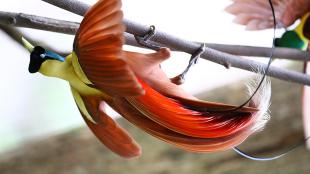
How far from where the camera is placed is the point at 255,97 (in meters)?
0.35

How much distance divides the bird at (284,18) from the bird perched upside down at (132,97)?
0.12 meters

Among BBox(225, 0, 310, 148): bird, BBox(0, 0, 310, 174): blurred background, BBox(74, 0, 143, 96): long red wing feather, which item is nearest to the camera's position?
BBox(74, 0, 143, 96): long red wing feather

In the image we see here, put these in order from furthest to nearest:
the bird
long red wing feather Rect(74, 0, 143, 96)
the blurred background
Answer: the blurred background → the bird → long red wing feather Rect(74, 0, 143, 96)

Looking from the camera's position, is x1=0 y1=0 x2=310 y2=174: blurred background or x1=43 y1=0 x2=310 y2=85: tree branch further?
x1=0 y1=0 x2=310 y2=174: blurred background

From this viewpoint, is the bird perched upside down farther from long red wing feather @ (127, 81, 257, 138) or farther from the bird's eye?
the bird's eye

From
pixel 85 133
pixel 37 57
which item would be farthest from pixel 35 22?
pixel 85 133

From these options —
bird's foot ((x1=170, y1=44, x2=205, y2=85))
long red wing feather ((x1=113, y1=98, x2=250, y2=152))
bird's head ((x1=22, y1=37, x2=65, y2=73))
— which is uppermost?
bird's head ((x1=22, y1=37, x2=65, y2=73))

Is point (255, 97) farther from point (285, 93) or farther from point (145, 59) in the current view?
point (285, 93)

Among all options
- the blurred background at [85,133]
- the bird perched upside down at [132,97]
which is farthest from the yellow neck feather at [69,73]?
the blurred background at [85,133]

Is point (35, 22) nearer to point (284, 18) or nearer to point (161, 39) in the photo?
point (161, 39)

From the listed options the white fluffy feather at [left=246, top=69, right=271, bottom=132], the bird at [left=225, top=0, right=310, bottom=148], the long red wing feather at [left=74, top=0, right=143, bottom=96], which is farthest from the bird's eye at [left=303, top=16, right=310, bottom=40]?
the long red wing feather at [left=74, top=0, right=143, bottom=96]

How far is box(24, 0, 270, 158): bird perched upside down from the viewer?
11.2 inches

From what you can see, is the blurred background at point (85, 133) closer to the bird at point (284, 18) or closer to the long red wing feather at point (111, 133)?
the bird at point (284, 18)

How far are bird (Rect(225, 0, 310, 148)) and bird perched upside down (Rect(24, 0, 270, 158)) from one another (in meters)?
0.12
